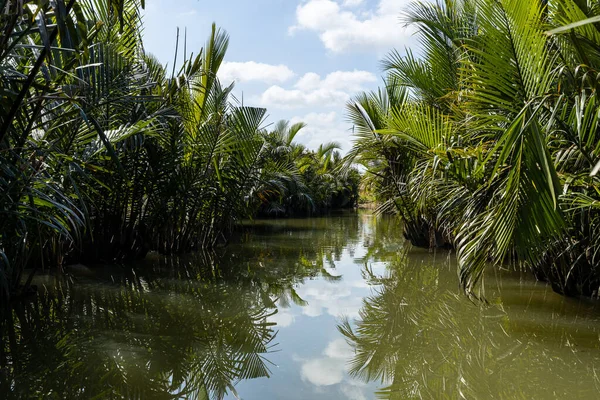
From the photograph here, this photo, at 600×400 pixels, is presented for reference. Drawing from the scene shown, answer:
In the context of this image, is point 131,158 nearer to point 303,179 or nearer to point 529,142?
point 529,142

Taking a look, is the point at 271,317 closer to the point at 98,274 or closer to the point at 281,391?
the point at 281,391

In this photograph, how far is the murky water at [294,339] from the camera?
2695 mm

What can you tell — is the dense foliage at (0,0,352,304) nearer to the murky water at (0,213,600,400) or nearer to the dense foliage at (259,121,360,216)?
the murky water at (0,213,600,400)

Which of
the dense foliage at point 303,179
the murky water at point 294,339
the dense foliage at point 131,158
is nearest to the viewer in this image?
the murky water at point 294,339

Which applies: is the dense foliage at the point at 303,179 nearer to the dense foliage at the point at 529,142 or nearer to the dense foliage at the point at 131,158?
the dense foliage at the point at 131,158

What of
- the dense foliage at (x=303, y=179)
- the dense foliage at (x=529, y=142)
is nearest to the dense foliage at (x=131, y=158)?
A: the dense foliage at (x=529, y=142)

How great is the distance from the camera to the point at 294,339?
3.63m

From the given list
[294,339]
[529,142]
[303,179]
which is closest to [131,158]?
[294,339]

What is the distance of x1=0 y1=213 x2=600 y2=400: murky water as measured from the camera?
2695mm

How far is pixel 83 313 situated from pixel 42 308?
40 cm

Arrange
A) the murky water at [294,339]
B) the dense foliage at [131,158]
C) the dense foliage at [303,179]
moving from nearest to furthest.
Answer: the murky water at [294,339] < the dense foliage at [131,158] < the dense foliage at [303,179]

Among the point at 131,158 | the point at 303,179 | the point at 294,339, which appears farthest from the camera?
the point at 303,179

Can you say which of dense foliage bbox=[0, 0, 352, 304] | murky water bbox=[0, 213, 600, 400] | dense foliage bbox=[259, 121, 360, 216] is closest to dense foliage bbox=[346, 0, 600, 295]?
murky water bbox=[0, 213, 600, 400]

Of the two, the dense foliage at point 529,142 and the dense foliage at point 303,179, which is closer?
the dense foliage at point 529,142
